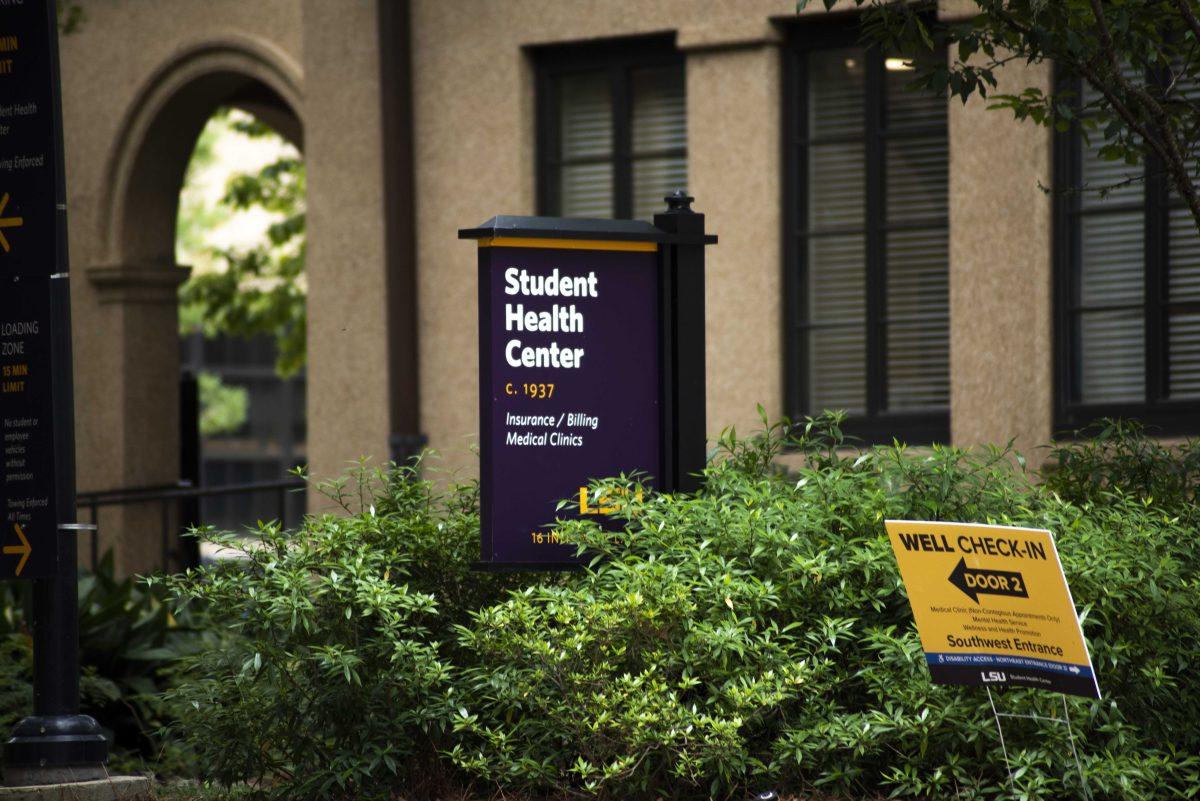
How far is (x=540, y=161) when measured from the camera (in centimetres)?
1231

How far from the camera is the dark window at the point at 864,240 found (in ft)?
36.6

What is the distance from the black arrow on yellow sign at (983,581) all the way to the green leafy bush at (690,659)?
451 mm

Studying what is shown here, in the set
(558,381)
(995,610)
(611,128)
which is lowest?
(995,610)

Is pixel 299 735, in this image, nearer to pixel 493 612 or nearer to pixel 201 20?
pixel 493 612

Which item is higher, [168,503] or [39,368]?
[39,368]

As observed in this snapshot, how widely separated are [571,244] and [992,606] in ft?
7.53

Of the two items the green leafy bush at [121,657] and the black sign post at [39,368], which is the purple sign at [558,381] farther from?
the green leafy bush at [121,657]

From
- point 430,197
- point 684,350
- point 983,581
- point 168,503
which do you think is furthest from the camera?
point 168,503

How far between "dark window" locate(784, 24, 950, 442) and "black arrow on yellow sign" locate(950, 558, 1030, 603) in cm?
545

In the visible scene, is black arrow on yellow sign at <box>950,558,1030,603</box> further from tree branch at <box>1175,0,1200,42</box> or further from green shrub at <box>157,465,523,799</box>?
tree branch at <box>1175,0,1200,42</box>

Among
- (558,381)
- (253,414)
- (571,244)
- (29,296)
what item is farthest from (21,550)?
(253,414)

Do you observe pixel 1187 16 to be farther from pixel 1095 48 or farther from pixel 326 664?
pixel 326 664

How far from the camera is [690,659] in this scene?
20.0 ft

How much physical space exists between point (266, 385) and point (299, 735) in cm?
4730
